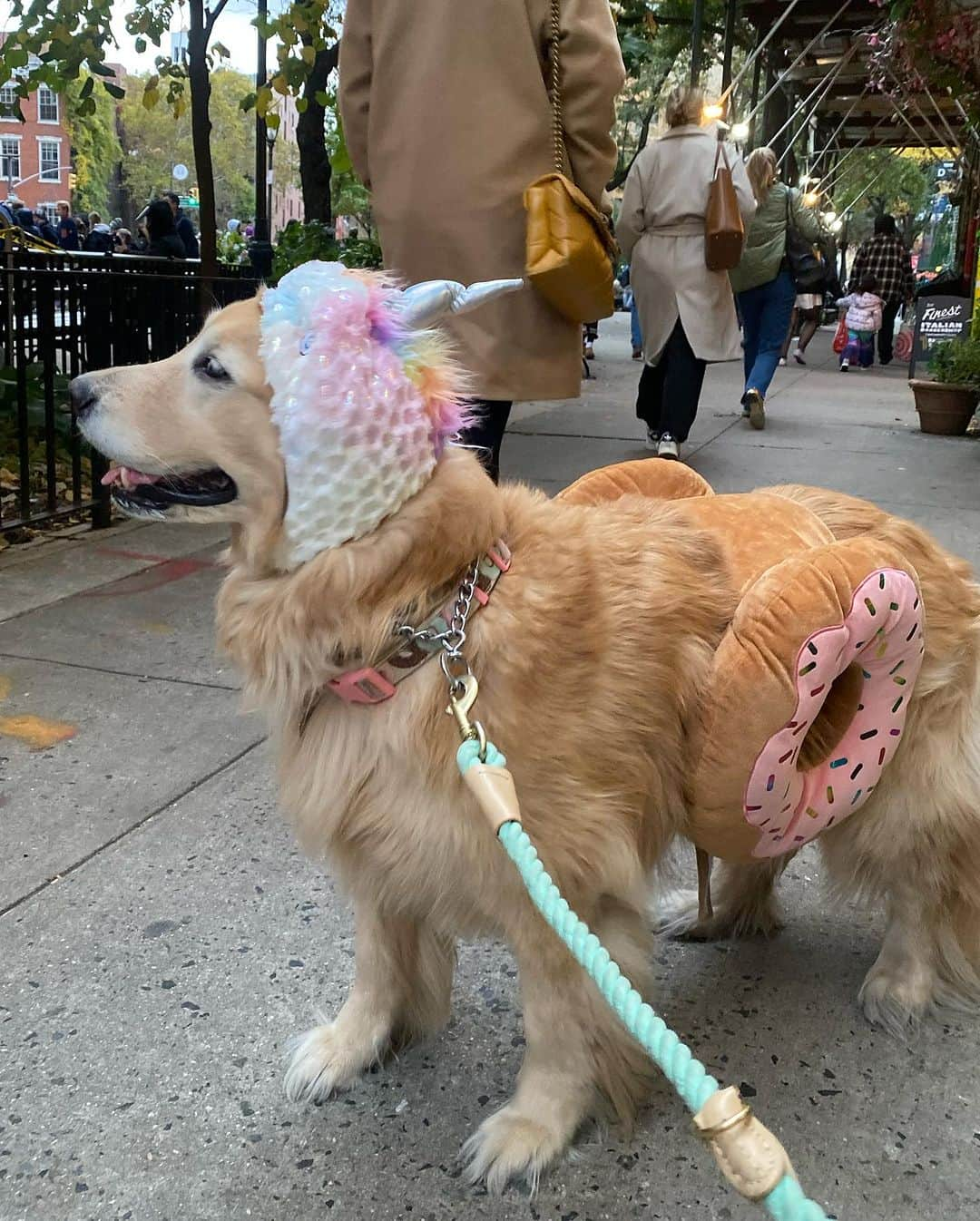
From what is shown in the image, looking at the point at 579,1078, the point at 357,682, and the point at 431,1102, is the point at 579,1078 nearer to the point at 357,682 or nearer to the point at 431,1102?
the point at 431,1102

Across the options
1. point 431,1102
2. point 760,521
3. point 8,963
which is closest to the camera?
point 431,1102

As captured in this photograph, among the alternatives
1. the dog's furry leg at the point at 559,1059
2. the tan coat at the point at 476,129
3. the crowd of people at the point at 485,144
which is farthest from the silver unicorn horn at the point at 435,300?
the tan coat at the point at 476,129

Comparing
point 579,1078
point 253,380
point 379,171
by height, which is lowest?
point 579,1078

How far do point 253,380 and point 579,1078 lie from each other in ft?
4.61

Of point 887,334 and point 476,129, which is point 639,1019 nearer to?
point 476,129

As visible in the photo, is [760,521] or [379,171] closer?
[760,521]

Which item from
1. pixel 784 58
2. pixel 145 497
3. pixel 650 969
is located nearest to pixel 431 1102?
pixel 650 969

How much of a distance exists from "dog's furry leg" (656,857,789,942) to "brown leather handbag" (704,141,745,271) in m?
5.33

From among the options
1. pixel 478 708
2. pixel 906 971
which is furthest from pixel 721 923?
pixel 478 708

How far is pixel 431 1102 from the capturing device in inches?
87.9

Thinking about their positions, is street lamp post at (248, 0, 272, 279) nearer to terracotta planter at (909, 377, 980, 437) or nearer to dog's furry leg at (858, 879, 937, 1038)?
terracotta planter at (909, 377, 980, 437)

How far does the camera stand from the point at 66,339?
21.2 feet

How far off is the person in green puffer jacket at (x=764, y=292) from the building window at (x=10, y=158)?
3790 inches

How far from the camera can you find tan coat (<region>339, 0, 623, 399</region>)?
13.6ft
